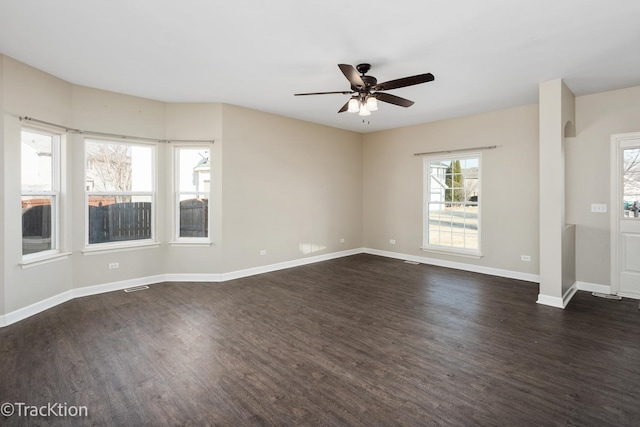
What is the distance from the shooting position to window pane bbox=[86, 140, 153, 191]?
451 centimetres

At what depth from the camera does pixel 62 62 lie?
11.6 feet

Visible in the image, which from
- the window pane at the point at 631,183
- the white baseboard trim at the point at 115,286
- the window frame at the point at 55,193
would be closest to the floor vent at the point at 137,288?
the white baseboard trim at the point at 115,286

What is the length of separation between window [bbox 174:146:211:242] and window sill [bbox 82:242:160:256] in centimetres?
44

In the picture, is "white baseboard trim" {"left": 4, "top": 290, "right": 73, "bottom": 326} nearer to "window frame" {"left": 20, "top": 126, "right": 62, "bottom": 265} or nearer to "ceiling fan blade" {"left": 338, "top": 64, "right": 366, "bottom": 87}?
"window frame" {"left": 20, "top": 126, "right": 62, "bottom": 265}

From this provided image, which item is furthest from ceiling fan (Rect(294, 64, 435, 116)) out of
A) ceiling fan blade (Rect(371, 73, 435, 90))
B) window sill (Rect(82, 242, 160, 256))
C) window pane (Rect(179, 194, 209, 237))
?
window sill (Rect(82, 242, 160, 256))

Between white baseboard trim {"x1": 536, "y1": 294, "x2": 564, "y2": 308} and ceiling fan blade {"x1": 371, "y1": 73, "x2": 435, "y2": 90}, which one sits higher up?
ceiling fan blade {"x1": 371, "y1": 73, "x2": 435, "y2": 90}

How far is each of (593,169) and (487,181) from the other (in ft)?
4.81

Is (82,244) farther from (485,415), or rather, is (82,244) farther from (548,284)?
(548,284)

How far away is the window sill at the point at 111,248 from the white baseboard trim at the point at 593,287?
21.4ft

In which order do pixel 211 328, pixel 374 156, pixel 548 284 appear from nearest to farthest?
pixel 211 328
pixel 548 284
pixel 374 156

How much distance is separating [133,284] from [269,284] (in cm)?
207

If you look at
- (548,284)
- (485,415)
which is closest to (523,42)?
(548,284)

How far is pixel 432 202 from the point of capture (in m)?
6.47

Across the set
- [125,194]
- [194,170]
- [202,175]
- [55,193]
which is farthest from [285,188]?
[55,193]
